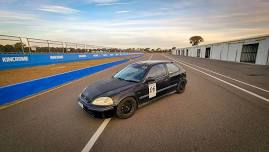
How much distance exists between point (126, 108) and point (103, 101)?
27.8 inches

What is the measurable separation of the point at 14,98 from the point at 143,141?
532cm

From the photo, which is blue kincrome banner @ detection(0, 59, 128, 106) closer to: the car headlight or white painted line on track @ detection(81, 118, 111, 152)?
the car headlight

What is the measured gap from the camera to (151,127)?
3.41 metres

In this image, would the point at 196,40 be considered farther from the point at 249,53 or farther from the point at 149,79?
the point at 149,79

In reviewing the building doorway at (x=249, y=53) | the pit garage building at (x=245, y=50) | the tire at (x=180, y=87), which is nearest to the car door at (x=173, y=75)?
the tire at (x=180, y=87)

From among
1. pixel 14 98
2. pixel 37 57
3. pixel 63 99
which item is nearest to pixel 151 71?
pixel 63 99

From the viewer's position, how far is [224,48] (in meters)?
31.2

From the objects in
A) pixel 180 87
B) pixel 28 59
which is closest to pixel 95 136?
pixel 180 87

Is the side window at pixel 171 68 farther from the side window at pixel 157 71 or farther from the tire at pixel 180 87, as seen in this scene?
the tire at pixel 180 87

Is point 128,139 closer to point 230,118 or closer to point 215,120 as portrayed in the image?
point 215,120

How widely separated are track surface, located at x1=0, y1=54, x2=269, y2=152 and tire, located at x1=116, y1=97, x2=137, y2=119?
18 cm

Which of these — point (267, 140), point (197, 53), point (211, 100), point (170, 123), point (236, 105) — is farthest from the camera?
point (197, 53)

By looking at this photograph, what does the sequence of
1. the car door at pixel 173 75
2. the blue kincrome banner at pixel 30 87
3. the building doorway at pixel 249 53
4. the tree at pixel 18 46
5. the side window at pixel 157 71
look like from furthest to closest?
the building doorway at pixel 249 53, the tree at pixel 18 46, the car door at pixel 173 75, the blue kincrome banner at pixel 30 87, the side window at pixel 157 71

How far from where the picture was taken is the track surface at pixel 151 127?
276 centimetres
